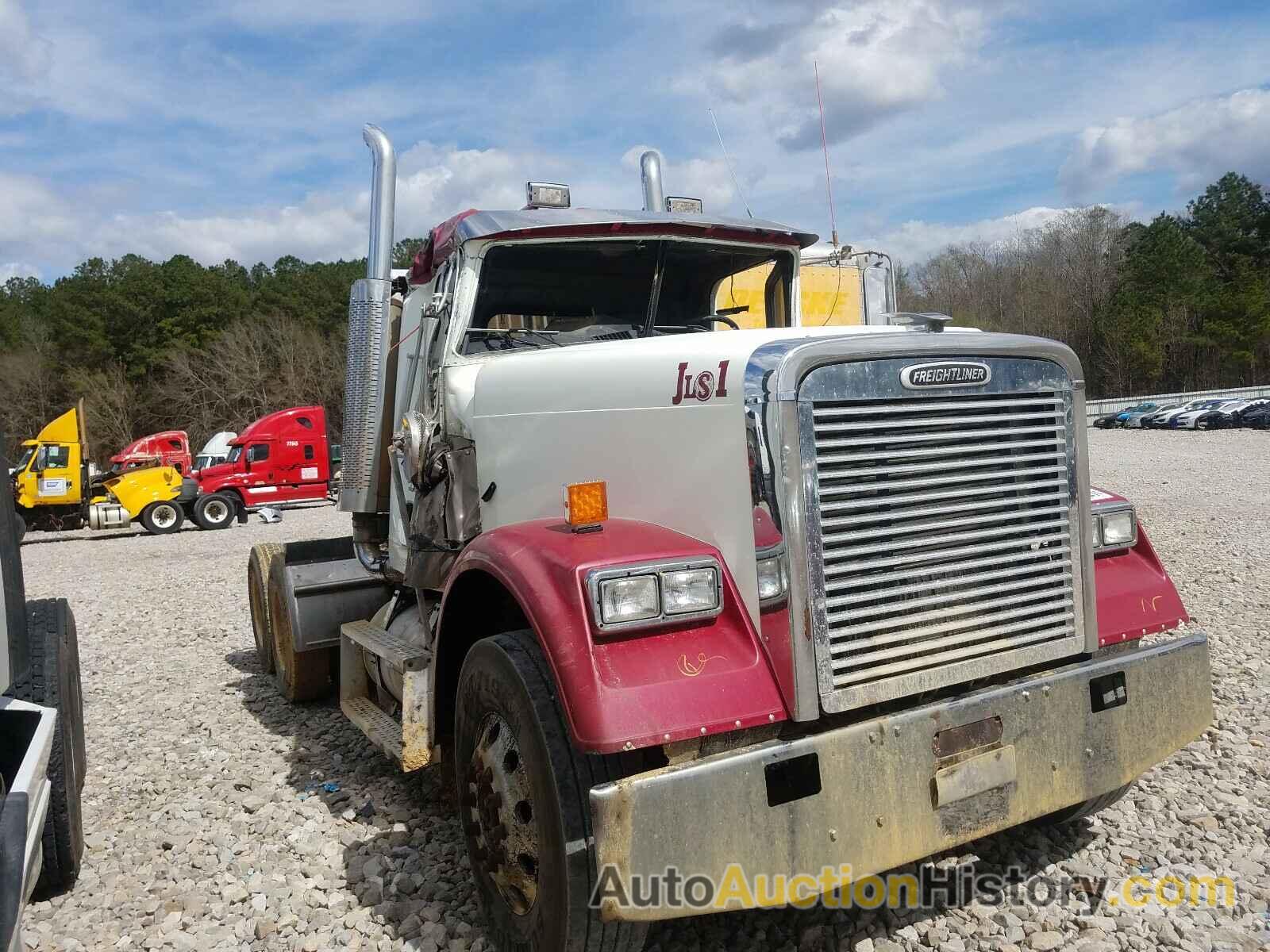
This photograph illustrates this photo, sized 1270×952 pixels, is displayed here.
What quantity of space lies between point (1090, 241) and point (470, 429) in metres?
83.0

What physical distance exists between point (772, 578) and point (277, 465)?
25.3 m

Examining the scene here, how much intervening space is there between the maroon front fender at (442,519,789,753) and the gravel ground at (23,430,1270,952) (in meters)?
1.17

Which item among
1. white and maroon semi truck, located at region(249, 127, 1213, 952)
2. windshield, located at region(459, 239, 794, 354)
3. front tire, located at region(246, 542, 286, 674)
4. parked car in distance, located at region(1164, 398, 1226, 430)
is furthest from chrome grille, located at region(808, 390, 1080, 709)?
parked car in distance, located at region(1164, 398, 1226, 430)

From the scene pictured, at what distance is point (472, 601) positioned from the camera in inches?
140

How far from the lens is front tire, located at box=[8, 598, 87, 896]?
3771 millimetres

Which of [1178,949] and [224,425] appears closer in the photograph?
[1178,949]

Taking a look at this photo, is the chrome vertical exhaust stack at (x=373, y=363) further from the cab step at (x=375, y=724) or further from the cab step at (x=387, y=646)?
the cab step at (x=375, y=724)

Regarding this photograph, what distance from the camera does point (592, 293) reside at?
4.49 meters

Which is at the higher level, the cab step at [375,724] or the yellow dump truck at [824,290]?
the yellow dump truck at [824,290]

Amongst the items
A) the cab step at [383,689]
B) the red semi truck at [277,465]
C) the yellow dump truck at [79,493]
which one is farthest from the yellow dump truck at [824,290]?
the red semi truck at [277,465]

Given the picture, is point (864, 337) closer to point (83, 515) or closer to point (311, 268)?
point (83, 515)

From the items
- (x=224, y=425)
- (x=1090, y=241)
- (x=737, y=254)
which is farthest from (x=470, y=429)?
(x=1090, y=241)

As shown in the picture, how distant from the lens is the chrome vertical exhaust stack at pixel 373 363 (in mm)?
5113

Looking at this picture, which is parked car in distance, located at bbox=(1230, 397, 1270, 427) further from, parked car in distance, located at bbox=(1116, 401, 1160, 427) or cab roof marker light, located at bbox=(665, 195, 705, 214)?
cab roof marker light, located at bbox=(665, 195, 705, 214)
